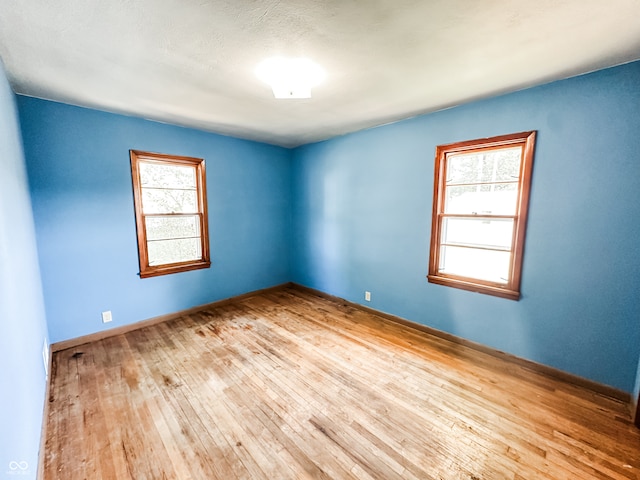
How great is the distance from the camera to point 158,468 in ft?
4.70

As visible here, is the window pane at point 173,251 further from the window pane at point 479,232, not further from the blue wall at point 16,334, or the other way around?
the window pane at point 479,232

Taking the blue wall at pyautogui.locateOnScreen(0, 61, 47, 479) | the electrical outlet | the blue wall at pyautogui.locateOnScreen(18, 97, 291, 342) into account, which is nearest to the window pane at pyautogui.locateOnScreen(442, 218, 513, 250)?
the blue wall at pyautogui.locateOnScreen(18, 97, 291, 342)

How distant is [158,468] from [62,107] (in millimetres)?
3287

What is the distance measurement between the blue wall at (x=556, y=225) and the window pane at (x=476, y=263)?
0.63 ft

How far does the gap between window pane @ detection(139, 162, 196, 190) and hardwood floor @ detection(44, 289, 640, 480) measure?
189 cm

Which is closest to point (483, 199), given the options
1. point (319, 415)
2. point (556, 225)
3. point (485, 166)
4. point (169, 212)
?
point (485, 166)

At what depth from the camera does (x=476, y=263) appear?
8.79 ft

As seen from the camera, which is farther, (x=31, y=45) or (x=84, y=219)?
→ (x=84, y=219)

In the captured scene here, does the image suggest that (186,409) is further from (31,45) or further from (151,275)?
(31,45)

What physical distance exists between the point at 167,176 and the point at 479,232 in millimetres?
3800

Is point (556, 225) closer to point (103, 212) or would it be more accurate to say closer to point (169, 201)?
point (169, 201)

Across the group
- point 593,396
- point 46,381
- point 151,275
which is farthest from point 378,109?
point 46,381

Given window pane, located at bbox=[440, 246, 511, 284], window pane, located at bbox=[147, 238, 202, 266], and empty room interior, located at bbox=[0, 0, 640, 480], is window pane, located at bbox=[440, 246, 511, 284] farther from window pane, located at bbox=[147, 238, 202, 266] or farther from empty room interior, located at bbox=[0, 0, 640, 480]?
window pane, located at bbox=[147, 238, 202, 266]

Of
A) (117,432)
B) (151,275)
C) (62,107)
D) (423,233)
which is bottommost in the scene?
(117,432)
